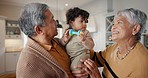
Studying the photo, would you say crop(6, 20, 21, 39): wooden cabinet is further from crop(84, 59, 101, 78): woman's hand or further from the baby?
crop(84, 59, 101, 78): woman's hand

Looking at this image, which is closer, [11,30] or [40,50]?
[40,50]

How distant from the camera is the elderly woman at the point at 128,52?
1.13 m

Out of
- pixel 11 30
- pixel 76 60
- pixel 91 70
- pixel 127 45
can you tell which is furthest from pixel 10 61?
pixel 127 45

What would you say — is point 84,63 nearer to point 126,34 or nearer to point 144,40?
point 126,34

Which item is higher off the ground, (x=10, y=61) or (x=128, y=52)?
(x=128, y=52)

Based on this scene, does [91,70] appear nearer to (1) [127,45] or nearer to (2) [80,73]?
(2) [80,73]

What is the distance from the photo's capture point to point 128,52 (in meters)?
1.25

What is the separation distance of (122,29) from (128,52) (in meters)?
0.21

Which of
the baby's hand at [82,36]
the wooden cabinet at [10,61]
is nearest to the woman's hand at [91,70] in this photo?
the baby's hand at [82,36]

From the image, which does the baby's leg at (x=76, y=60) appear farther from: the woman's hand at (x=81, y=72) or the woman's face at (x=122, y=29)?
the woman's face at (x=122, y=29)

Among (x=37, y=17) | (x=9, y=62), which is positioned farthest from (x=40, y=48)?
(x=9, y=62)

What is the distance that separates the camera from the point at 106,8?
5113mm

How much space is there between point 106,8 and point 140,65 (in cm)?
425

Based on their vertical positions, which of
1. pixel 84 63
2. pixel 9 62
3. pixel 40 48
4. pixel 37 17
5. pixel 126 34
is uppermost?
pixel 37 17
